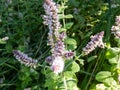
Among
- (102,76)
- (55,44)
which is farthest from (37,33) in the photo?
(55,44)

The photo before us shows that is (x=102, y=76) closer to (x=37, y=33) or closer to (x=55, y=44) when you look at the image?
(x=55, y=44)

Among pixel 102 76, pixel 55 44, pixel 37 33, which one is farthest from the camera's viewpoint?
pixel 37 33

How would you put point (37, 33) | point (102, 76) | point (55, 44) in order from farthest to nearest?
point (37, 33)
point (102, 76)
point (55, 44)

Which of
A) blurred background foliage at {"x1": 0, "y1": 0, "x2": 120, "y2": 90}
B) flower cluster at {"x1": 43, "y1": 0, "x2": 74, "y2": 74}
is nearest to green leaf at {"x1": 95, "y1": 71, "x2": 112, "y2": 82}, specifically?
blurred background foliage at {"x1": 0, "y1": 0, "x2": 120, "y2": 90}

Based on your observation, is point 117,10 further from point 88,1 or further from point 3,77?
point 3,77

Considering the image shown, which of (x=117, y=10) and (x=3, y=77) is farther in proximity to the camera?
(x=117, y=10)

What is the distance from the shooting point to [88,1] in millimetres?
2904

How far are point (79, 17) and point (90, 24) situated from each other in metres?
0.14

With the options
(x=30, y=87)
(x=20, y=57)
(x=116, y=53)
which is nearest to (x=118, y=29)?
(x=116, y=53)

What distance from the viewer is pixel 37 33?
109 inches

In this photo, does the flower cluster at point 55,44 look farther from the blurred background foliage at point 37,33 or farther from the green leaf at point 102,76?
the blurred background foliage at point 37,33

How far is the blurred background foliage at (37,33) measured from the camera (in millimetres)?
2314

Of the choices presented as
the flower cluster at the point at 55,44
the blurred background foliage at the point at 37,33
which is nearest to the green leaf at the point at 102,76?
the blurred background foliage at the point at 37,33

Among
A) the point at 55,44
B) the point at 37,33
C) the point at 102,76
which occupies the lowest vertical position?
the point at 102,76
